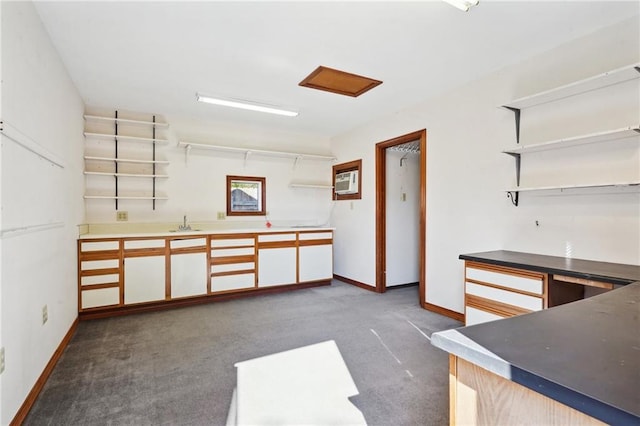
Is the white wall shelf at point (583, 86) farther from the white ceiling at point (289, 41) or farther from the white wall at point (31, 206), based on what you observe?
the white wall at point (31, 206)

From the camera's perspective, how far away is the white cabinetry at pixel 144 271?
12.1 feet

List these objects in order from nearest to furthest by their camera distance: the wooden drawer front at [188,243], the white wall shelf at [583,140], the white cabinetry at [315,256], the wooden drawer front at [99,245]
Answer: the white wall shelf at [583,140] < the wooden drawer front at [99,245] < the wooden drawer front at [188,243] < the white cabinetry at [315,256]

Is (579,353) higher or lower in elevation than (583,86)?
lower

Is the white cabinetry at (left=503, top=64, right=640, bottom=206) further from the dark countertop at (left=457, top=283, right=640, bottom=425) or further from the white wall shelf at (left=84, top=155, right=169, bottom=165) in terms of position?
the white wall shelf at (left=84, top=155, right=169, bottom=165)

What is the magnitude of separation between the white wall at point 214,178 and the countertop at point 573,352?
14.5ft

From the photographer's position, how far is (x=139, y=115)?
434 centimetres

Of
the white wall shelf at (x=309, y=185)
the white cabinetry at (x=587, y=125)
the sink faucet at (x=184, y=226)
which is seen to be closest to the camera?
the white cabinetry at (x=587, y=125)

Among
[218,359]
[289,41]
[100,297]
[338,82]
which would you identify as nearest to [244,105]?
[338,82]

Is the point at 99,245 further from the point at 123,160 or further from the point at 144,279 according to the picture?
the point at 123,160

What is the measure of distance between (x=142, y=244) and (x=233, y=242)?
1.06 metres

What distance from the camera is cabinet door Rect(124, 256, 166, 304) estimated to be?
3.68 metres

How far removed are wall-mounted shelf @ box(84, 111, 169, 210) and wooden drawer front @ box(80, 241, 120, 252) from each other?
2.32ft

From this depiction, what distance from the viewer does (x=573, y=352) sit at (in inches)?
28.1

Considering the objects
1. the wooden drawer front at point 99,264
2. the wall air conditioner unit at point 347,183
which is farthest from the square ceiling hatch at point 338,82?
the wooden drawer front at point 99,264
